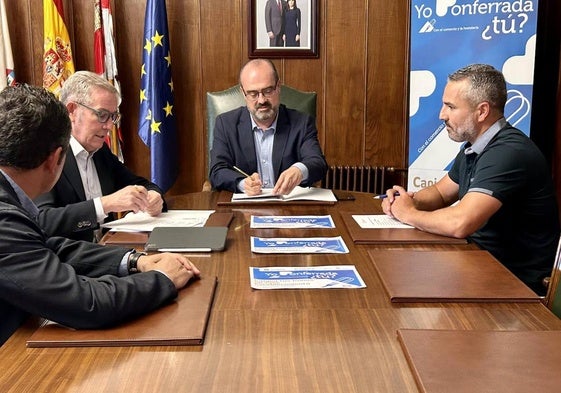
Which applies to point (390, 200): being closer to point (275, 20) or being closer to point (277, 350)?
point (277, 350)

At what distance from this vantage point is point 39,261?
3.71 ft

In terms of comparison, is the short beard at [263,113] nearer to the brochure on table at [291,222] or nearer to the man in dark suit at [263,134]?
the man in dark suit at [263,134]

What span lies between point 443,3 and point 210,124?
1.63 meters

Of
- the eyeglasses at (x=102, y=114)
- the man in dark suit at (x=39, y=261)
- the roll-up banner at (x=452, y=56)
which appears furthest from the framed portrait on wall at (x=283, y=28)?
the man in dark suit at (x=39, y=261)

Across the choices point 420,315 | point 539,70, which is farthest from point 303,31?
point 420,315

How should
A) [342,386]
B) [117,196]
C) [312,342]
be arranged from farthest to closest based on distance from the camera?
[117,196] < [312,342] < [342,386]

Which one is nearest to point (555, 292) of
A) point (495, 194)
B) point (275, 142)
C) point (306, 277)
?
point (495, 194)

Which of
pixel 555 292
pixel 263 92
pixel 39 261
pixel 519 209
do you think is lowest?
pixel 555 292

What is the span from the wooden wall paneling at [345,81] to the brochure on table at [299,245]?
2.47m

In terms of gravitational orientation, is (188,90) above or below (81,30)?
below

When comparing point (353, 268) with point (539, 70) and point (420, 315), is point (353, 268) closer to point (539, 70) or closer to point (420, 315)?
point (420, 315)

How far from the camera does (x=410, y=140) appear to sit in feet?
13.0

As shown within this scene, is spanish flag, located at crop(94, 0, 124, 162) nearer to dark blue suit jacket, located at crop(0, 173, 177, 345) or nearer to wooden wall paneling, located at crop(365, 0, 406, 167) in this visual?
wooden wall paneling, located at crop(365, 0, 406, 167)

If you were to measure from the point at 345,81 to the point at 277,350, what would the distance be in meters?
3.34
